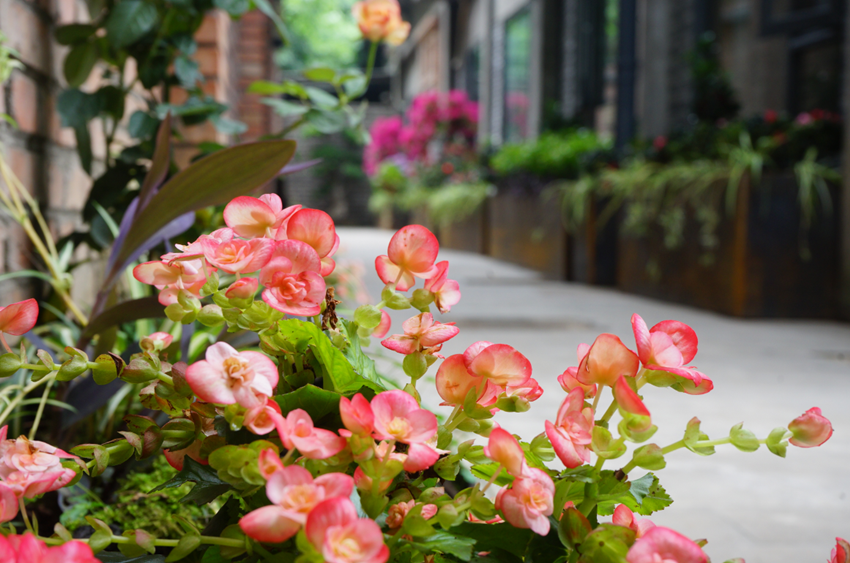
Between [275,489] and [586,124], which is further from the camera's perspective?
[586,124]

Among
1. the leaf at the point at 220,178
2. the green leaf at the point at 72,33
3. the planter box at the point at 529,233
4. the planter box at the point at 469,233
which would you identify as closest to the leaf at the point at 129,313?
the leaf at the point at 220,178

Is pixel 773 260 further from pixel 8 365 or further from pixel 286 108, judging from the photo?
pixel 8 365

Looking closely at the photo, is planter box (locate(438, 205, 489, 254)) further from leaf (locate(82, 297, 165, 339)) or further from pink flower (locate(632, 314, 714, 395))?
pink flower (locate(632, 314, 714, 395))

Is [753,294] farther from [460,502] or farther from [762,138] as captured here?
[460,502]

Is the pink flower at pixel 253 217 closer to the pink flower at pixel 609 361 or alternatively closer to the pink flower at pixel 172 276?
the pink flower at pixel 172 276

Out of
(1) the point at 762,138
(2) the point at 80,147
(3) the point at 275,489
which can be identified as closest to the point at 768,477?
(3) the point at 275,489

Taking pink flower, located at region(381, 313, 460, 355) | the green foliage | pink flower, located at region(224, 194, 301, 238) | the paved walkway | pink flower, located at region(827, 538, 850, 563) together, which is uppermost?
pink flower, located at region(224, 194, 301, 238)

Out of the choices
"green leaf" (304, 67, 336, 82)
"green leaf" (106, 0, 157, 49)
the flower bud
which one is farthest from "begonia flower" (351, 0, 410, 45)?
the flower bud

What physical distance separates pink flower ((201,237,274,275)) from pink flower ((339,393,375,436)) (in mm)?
89

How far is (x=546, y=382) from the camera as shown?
184 centimetres

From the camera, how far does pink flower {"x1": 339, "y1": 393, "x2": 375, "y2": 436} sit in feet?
1.06

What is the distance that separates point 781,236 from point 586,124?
3.71 m

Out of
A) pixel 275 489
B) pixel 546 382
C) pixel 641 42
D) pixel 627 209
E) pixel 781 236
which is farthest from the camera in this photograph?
pixel 641 42

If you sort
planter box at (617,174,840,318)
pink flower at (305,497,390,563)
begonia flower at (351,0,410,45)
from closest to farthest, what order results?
pink flower at (305,497,390,563) → begonia flower at (351,0,410,45) → planter box at (617,174,840,318)
